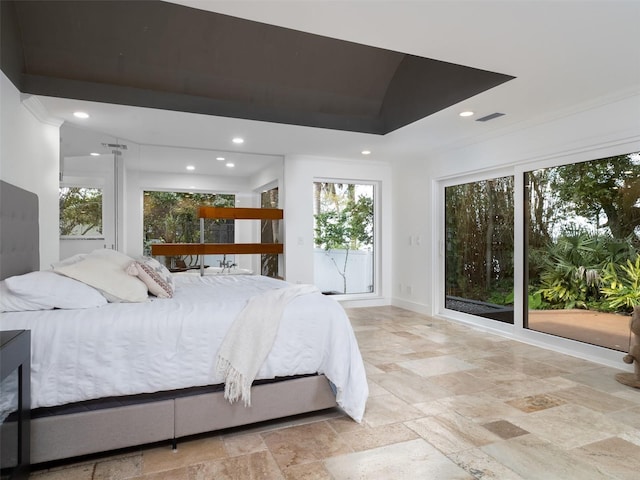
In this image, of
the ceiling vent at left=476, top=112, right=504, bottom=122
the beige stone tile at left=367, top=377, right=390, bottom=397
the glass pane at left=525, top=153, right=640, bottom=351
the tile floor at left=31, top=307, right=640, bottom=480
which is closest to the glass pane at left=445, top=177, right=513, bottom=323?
the glass pane at left=525, top=153, right=640, bottom=351

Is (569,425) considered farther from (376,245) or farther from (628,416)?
(376,245)

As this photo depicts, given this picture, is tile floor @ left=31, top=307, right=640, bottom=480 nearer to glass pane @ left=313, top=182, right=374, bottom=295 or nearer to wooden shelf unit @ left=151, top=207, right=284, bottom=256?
wooden shelf unit @ left=151, top=207, right=284, bottom=256

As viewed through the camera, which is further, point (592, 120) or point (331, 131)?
point (331, 131)

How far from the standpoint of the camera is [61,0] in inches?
124

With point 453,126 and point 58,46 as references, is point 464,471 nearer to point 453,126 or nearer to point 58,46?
point 453,126

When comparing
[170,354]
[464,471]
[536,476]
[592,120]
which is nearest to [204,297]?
[170,354]

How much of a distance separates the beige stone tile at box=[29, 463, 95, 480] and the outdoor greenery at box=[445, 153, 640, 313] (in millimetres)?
4168

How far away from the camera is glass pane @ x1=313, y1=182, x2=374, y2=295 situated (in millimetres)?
6223

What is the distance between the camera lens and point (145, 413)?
6.63 ft

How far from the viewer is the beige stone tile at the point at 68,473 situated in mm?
1850

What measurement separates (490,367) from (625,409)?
0.98 m

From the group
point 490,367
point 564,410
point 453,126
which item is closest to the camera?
point 564,410

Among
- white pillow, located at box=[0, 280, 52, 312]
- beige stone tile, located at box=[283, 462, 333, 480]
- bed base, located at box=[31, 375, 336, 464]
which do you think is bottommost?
beige stone tile, located at box=[283, 462, 333, 480]

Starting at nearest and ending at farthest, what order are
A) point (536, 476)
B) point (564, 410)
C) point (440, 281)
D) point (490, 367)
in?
point (536, 476)
point (564, 410)
point (490, 367)
point (440, 281)
